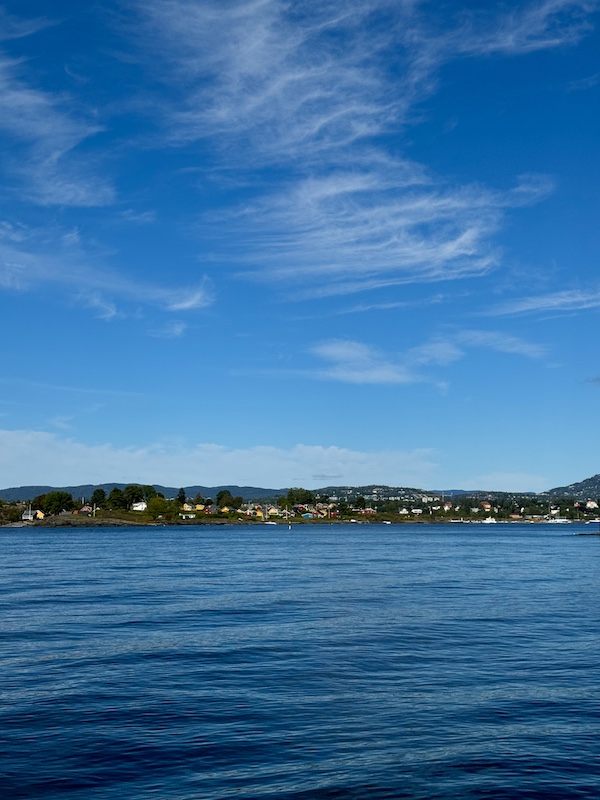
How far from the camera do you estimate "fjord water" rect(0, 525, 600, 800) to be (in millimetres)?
17359

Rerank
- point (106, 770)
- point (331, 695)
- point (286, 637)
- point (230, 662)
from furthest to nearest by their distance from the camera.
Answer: point (286, 637), point (230, 662), point (331, 695), point (106, 770)

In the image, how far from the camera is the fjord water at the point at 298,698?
17359 millimetres

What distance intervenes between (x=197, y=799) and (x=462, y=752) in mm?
6885

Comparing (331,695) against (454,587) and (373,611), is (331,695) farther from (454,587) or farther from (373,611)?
(454,587)

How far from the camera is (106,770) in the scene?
17812 mm

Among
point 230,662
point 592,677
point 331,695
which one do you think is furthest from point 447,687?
point 230,662

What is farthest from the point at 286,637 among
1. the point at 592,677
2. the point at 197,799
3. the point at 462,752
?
the point at 197,799

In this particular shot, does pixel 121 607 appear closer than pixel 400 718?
No

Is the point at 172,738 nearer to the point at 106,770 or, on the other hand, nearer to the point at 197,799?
the point at 106,770

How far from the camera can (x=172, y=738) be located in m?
20.3

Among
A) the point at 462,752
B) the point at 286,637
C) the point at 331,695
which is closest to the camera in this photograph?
the point at 462,752

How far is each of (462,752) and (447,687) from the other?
692cm

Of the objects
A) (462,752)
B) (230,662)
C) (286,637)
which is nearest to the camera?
(462,752)

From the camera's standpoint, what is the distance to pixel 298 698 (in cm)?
2441
